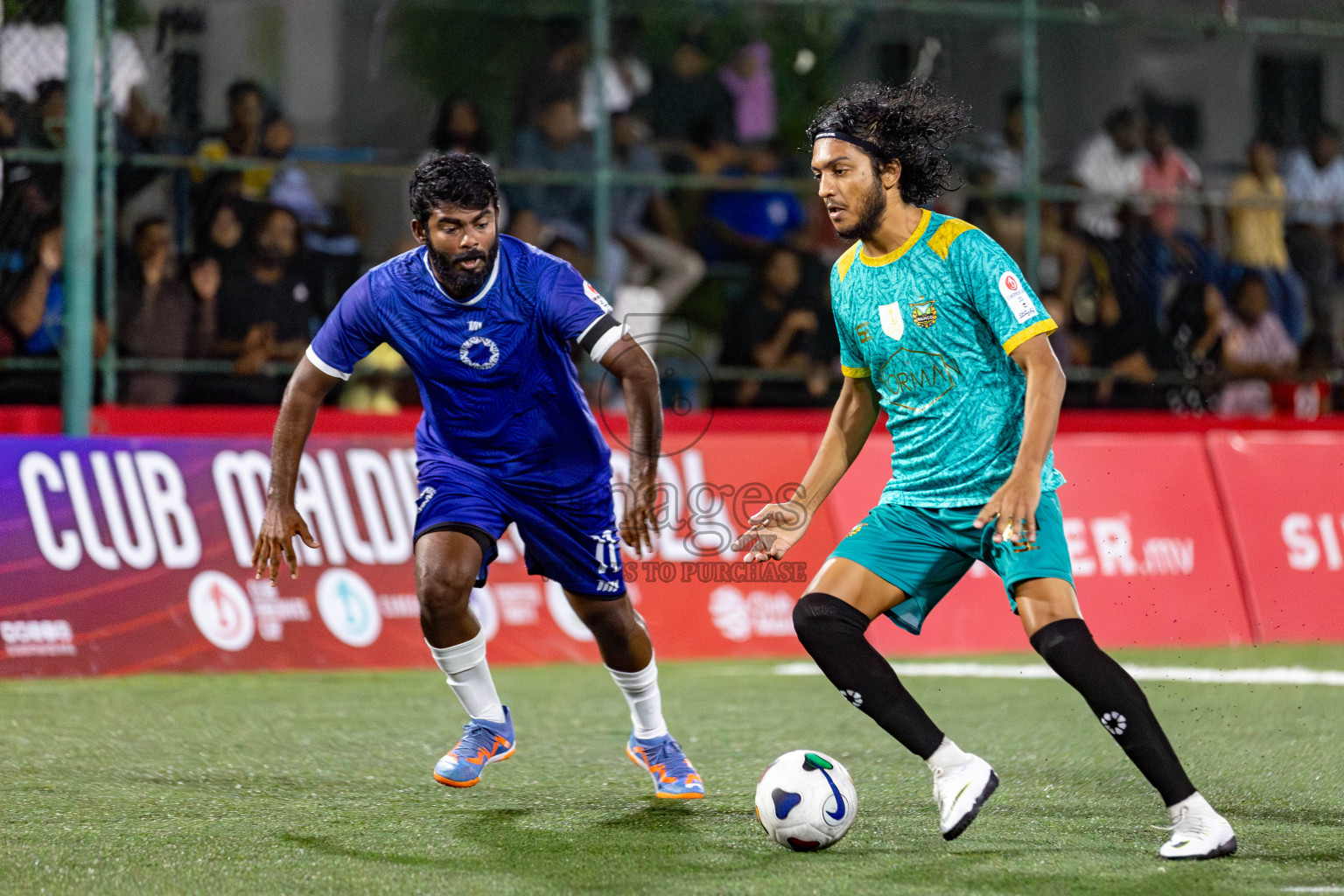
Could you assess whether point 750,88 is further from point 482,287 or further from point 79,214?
point 482,287

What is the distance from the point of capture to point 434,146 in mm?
12320

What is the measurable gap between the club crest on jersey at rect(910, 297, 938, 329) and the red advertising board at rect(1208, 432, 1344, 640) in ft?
22.6

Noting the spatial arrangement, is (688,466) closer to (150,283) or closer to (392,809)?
(150,283)

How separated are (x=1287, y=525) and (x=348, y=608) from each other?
5.87 m

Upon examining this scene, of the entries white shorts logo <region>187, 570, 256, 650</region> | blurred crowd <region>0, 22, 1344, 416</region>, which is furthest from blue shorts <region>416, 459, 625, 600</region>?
blurred crowd <region>0, 22, 1344, 416</region>

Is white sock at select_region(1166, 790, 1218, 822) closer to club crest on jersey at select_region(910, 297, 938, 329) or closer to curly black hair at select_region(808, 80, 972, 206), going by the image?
club crest on jersey at select_region(910, 297, 938, 329)

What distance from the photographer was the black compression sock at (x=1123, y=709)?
4.56 m

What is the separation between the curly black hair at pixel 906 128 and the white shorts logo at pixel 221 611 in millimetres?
5431

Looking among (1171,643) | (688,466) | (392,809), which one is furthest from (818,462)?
(1171,643)

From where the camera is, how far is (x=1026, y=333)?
15.3ft

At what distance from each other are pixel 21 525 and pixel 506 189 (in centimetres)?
441

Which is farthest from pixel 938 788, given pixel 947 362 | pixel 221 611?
pixel 221 611

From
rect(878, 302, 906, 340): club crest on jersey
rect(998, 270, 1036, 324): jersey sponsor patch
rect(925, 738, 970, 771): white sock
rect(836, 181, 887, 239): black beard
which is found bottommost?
rect(925, 738, 970, 771): white sock

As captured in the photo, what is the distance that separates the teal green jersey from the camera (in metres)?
4.89
